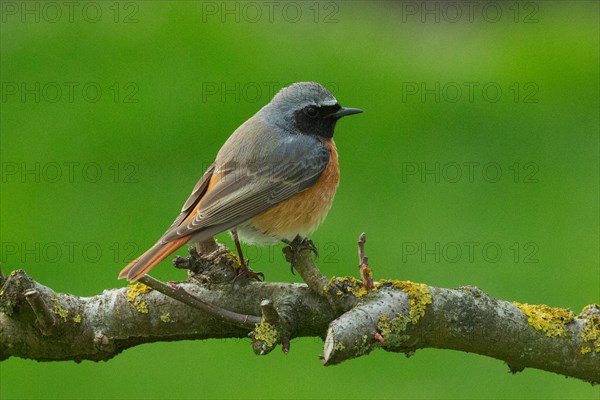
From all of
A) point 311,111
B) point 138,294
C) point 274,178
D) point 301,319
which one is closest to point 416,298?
point 301,319

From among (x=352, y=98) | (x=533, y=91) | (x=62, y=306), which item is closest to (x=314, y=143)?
(x=62, y=306)

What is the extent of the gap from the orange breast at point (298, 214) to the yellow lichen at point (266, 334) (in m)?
1.66

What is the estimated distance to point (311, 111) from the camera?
20.4 feet

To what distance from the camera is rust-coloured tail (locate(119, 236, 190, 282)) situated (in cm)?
443

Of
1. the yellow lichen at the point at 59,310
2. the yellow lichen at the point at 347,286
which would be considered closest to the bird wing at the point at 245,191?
the yellow lichen at the point at 59,310

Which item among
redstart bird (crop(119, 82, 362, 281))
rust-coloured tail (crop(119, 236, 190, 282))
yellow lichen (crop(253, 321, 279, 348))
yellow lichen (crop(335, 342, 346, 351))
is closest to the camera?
yellow lichen (crop(335, 342, 346, 351))

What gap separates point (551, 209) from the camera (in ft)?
29.7

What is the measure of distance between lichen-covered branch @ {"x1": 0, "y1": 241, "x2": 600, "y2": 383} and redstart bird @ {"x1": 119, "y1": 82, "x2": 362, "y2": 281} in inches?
26.9

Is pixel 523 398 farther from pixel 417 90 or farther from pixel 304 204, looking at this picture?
pixel 417 90

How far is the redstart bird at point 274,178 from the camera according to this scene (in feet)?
17.9

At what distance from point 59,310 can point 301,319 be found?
1.01 metres

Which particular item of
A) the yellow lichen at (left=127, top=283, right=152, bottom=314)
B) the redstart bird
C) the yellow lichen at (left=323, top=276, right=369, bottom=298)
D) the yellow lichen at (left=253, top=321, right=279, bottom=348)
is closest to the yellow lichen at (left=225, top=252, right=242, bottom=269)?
the redstart bird

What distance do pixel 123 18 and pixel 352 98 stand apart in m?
2.43

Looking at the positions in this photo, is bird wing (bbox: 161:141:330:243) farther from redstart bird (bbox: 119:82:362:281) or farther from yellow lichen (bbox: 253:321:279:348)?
yellow lichen (bbox: 253:321:279:348)
